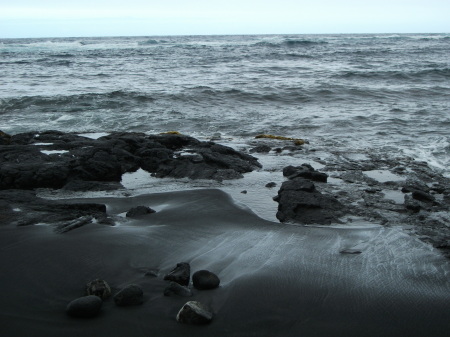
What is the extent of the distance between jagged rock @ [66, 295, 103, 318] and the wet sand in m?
0.04

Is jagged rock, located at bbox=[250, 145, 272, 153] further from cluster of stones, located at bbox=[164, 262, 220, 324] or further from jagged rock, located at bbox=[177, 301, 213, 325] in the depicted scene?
jagged rock, located at bbox=[177, 301, 213, 325]

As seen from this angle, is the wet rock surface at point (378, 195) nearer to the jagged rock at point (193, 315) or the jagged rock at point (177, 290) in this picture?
the jagged rock at point (177, 290)

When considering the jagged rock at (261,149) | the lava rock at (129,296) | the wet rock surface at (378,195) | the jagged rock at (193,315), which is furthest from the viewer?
the jagged rock at (261,149)

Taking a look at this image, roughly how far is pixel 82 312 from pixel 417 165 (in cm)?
595

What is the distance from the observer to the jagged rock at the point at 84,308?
2582mm

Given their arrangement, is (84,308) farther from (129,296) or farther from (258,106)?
(258,106)

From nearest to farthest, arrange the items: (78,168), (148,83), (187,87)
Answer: (78,168) → (187,87) → (148,83)

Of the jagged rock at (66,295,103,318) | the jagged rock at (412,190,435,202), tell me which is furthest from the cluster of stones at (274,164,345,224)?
the jagged rock at (66,295,103,318)

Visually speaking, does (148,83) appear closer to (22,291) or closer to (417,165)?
(417,165)

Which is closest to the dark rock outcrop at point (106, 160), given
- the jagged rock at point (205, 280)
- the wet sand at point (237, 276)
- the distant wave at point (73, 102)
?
the wet sand at point (237, 276)

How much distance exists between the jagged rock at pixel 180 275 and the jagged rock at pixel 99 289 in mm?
440

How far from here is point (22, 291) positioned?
2.86m

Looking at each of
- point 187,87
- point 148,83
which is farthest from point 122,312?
point 148,83

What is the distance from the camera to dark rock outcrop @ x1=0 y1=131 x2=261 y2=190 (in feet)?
17.9
